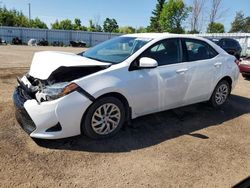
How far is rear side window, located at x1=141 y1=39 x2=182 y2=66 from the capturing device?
5.04 meters

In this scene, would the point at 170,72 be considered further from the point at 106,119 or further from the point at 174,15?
the point at 174,15

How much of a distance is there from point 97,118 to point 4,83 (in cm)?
478

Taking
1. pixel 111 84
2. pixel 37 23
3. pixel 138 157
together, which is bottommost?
pixel 138 157

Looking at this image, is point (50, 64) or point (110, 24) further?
point (110, 24)

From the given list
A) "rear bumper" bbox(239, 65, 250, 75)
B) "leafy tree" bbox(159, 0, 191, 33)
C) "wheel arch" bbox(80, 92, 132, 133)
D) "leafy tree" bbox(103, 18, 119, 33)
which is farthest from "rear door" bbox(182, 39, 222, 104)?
"leafy tree" bbox(103, 18, 119, 33)

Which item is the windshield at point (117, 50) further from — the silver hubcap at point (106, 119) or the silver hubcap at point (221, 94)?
the silver hubcap at point (221, 94)

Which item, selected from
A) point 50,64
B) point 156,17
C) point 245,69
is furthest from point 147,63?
point 156,17

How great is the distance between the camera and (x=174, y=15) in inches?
2282

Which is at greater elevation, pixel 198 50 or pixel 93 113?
pixel 198 50

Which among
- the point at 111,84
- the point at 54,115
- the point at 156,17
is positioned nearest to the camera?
the point at 54,115

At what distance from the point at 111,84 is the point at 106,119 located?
542mm

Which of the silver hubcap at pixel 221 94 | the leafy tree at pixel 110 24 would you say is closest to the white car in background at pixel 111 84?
the silver hubcap at pixel 221 94

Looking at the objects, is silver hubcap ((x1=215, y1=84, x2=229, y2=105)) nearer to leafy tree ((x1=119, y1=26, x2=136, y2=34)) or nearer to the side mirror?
the side mirror

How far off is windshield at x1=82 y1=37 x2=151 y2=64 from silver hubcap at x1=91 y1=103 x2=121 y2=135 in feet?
2.56
